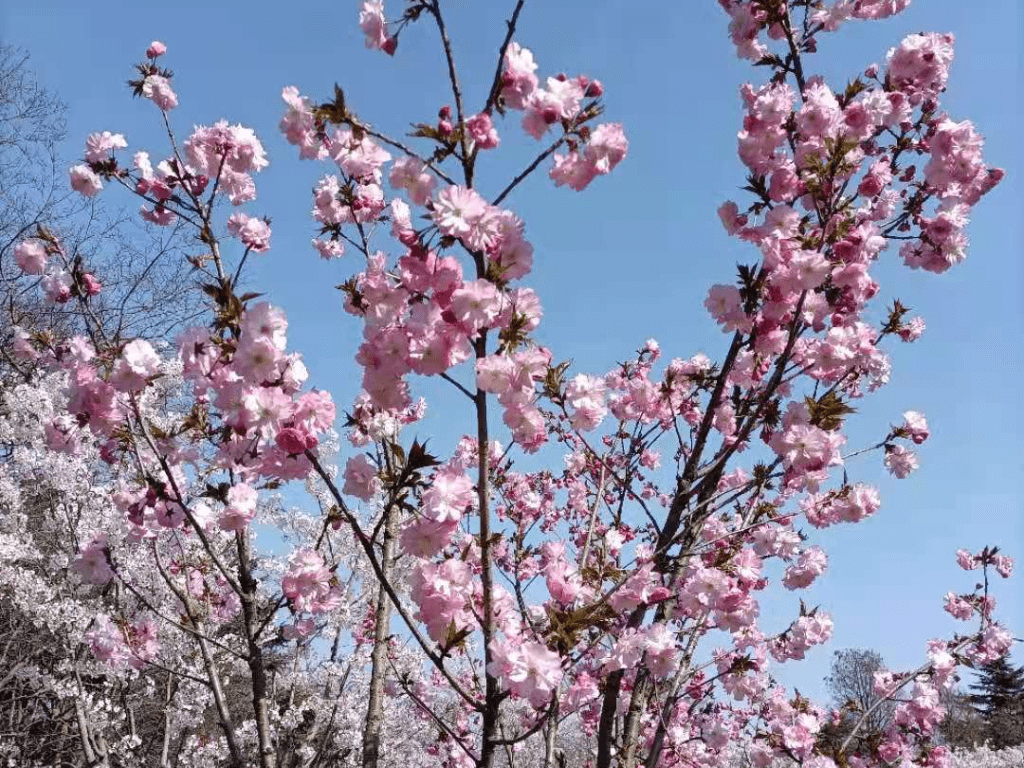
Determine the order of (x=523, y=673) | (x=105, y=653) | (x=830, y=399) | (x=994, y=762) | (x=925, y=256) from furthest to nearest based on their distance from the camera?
1. (x=994, y=762)
2. (x=105, y=653)
3. (x=925, y=256)
4. (x=830, y=399)
5. (x=523, y=673)

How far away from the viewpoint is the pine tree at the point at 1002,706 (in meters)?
27.4

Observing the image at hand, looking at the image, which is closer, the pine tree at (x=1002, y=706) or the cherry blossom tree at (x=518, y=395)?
the cherry blossom tree at (x=518, y=395)

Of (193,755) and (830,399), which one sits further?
(193,755)

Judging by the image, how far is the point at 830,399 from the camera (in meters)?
3.11

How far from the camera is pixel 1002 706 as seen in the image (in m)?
28.0

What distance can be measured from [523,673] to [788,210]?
2394mm

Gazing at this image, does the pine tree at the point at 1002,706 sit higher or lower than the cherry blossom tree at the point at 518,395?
higher

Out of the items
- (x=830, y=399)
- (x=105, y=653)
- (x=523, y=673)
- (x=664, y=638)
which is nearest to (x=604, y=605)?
(x=523, y=673)

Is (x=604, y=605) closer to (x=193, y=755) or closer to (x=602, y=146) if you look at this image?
(x=602, y=146)

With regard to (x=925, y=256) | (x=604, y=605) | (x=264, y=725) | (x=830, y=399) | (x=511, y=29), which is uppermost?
(x=925, y=256)

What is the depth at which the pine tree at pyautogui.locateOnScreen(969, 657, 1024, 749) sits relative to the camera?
2742 cm

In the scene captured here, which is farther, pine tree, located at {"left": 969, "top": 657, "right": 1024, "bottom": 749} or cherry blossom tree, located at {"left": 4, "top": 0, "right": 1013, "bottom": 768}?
pine tree, located at {"left": 969, "top": 657, "right": 1024, "bottom": 749}

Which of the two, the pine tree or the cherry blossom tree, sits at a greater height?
the pine tree

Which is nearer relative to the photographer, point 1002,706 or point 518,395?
point 518,395
